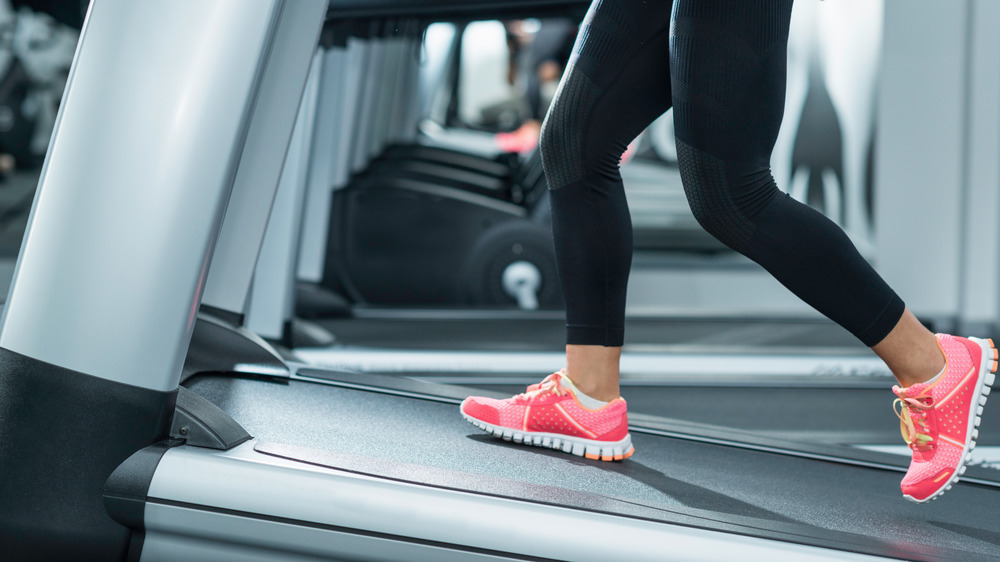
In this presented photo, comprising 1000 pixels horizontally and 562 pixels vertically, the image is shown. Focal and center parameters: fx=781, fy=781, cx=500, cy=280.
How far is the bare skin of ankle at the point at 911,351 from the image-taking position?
0.82m

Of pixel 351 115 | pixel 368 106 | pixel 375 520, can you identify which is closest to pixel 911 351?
pixel 375 520

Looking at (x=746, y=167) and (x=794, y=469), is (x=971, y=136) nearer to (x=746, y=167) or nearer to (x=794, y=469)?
(x=794, y=469)

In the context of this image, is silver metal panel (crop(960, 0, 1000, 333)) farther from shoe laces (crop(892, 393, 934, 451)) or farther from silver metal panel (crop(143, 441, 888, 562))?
silver metal panel (crop(143, 441, 888, 562))

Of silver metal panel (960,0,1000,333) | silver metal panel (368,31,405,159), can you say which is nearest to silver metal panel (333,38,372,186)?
silver metal panel (368,31,405,159)

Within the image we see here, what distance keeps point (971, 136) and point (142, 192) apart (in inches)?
112

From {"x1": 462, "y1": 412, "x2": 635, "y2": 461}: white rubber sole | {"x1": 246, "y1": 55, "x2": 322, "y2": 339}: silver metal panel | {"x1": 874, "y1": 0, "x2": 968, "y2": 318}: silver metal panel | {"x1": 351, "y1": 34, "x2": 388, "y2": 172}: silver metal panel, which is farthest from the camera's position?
{"x1": 351, "y1": 34, "x2": 388, "y2": 172}: silver metal panel

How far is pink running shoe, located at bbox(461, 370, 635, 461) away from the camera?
3.31 ft

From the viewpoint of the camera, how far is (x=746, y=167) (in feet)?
2.69

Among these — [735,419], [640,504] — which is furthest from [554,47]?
[640,504]

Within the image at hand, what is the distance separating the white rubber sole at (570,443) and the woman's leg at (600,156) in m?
0.07

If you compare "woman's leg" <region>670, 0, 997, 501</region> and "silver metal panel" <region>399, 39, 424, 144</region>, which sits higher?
"silver metal panel" <region>399, 39, 424, 144</region>

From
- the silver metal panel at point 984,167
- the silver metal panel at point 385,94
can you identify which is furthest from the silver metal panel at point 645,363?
the silver metal panel at point 385,94

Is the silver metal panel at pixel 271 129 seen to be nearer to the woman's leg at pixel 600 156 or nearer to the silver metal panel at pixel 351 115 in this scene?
the woman's leg at pixel 600 156

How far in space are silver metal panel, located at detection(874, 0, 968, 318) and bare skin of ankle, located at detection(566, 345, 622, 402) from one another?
2.23 meters
